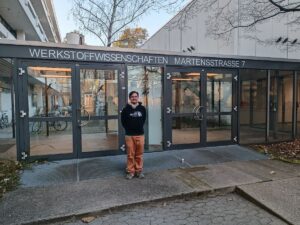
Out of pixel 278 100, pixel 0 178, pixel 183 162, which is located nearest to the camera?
pixel 0 178

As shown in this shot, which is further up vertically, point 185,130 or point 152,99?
point 152,99

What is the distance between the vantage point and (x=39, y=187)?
4.83 meters

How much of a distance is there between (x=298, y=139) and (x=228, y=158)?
3.75 m

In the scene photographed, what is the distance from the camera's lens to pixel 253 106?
8922 millimetres

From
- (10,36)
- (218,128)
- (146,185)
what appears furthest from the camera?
(10,36)

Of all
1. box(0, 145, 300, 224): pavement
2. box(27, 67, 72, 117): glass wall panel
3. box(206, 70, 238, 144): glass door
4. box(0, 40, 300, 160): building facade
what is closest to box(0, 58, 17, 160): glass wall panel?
box(0, 40, 300, 160): building facade

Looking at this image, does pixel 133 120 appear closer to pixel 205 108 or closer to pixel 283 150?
pixel 205 108

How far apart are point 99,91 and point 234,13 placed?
7430 mm

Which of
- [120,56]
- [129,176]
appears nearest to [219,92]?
[120,56]

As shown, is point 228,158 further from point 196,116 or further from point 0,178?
point 0,178

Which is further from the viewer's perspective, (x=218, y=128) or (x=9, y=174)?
(x=218, y=128)

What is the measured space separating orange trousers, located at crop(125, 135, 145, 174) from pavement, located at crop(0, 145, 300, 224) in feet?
0.85

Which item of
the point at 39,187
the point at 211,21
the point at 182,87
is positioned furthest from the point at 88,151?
the point at 211,21

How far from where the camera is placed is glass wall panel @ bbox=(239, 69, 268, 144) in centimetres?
854
